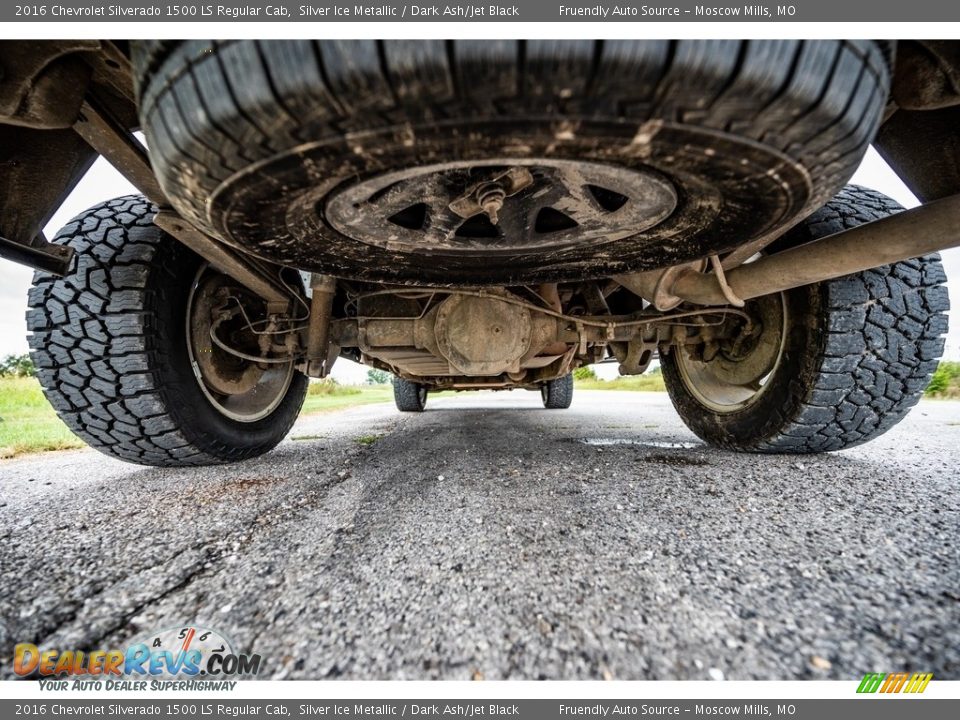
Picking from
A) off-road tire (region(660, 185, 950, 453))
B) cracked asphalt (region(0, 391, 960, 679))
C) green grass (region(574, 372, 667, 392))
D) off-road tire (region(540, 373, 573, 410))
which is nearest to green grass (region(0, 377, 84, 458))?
cracked asphalt (region(0, 391, 960, 679))

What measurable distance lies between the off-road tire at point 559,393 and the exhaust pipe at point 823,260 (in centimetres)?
367

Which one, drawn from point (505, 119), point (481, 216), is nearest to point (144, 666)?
point (505, 119)

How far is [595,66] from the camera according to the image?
0.49 m

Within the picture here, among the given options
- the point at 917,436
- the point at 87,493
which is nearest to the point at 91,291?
the point at 87,493

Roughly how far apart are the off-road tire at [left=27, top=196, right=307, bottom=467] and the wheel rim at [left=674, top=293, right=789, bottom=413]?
6.99 feet

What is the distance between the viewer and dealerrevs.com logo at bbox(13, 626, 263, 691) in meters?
0.53

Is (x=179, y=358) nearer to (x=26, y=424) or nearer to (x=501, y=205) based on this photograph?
(x=501, y=205)

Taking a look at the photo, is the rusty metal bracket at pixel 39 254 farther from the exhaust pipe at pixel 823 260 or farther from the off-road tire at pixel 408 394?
the off-road tire at pixel 408 394

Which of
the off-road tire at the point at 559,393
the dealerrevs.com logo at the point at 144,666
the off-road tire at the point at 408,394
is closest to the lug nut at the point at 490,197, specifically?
the dealerrevs.com logo at the point at 144,666

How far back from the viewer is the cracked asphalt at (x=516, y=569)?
0.54 m

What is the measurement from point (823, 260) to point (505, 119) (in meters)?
0.98

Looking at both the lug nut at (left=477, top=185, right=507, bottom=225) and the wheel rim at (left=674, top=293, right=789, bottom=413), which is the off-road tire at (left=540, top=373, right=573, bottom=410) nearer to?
the wheel rim at (left=674, top=293, right=789, bottom=413)

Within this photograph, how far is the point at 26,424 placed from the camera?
12.5 feet

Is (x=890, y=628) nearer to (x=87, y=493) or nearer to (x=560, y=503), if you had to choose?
(x=560, y=503)
